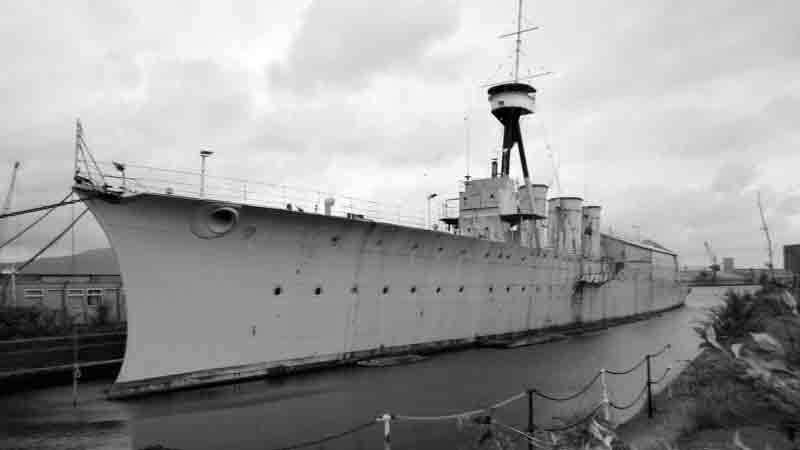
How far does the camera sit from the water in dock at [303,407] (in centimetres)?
915

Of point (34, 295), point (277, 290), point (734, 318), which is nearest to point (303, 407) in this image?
point (277, 290)

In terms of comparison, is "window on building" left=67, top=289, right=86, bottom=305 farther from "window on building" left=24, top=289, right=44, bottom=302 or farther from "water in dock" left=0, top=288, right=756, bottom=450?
"water in dock" left=0, top=288, right=756, bottom=450

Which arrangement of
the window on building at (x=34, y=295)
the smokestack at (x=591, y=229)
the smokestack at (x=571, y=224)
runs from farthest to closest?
the smokestack at (x=591, y=229) < the smokestack at (x=571, y=224) < the window on building at (x=34, y=295)

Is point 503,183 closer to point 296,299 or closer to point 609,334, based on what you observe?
point 609,334

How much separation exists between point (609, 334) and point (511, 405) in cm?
1776

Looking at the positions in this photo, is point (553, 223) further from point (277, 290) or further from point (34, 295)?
point (34, 295)

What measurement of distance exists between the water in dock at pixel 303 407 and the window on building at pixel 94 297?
9600mm

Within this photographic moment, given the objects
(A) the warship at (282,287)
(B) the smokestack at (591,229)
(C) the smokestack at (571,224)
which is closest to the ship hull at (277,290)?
(A) the warship at (282,287)

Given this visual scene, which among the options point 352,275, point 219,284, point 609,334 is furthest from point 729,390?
point 609,334

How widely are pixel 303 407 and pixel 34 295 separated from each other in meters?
16.2

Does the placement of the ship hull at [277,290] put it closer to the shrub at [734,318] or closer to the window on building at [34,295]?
the shrub at [734,318]

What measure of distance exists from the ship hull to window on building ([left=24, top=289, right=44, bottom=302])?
510 inches

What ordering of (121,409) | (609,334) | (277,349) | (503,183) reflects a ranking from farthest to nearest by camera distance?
(609,334) < (503,183) < (277,349) < (121,409)

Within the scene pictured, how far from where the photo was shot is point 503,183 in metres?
23.4
